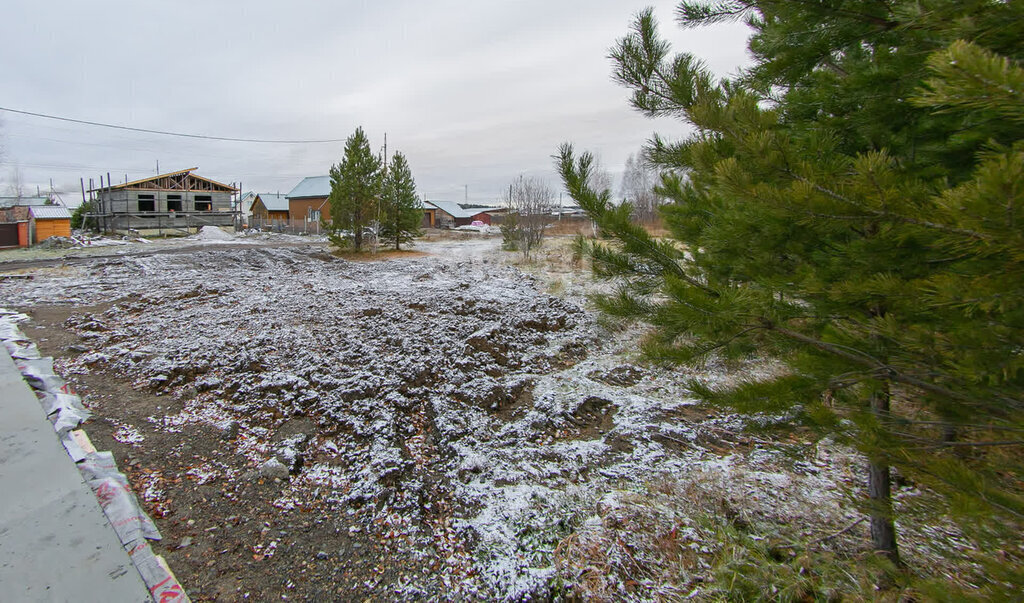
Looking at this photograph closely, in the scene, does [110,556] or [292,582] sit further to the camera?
[292,582]

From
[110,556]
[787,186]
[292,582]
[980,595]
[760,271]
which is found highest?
[787,186]

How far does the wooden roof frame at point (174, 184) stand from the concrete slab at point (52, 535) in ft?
126

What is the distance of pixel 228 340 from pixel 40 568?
4623 mm

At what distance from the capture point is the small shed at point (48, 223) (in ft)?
65.6

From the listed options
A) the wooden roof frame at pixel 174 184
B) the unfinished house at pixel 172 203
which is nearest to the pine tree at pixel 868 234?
the unfinished house at pixel 172 203

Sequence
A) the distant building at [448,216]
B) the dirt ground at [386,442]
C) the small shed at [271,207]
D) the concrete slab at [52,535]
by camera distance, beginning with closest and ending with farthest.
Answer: the concrete slab at [52,535] → the dirt ground at [386,442] → the small shed at [271,207] → the distant building at [448,216]

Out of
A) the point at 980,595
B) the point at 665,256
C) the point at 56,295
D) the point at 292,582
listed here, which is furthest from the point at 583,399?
the point at 56,295

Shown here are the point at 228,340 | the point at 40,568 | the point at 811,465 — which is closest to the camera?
the point at 40,568

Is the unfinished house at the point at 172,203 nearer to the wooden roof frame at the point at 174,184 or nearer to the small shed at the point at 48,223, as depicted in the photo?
the wooden roof frame at the point at 174,184

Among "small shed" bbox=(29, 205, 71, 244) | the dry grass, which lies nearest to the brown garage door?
"small shed" bbox=(29, 205, 71, 244)

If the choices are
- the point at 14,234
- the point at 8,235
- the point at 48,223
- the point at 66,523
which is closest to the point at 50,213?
the point at 48,223

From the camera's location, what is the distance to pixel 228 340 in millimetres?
6238

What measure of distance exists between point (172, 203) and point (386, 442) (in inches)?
1607

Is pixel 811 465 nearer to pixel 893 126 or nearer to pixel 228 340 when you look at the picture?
pixel 893 126
